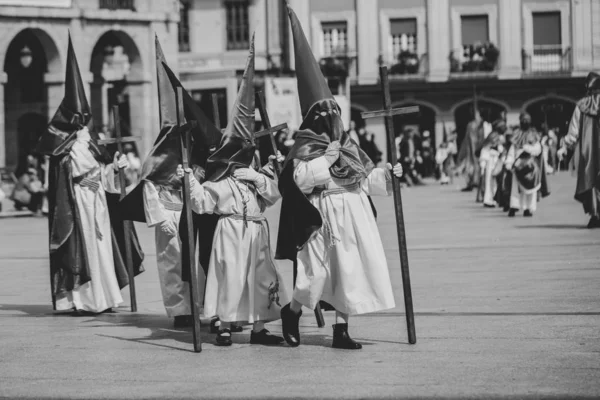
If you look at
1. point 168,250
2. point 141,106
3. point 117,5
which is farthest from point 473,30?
point 168,250

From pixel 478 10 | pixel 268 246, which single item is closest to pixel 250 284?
pixel 268 246

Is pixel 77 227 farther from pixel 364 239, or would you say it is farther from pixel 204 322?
pixel 364 239

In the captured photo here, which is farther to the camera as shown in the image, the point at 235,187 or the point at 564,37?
the point at 564,37

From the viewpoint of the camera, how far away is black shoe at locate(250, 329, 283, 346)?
33.1ft

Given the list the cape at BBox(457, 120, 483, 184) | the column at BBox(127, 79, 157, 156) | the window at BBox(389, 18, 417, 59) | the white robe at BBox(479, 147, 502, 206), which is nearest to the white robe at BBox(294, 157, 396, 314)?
the white robe at BBox(479, 147, 502, 206)

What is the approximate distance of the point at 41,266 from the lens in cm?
1712

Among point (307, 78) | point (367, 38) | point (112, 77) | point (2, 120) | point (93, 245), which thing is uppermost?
point (367, 38)

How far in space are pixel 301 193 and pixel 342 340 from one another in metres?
1.12

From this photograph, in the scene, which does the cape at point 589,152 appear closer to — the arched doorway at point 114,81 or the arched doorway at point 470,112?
the arched doorway at point 114,81

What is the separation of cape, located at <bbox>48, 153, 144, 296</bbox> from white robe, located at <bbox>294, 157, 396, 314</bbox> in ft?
10.7

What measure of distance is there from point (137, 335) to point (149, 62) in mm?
29533

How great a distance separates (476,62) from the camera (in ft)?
180

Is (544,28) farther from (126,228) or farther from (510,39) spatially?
(126,228)

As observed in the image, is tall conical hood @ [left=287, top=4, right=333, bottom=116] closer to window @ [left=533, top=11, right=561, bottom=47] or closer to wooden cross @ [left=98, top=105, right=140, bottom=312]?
wooden cross @ [left=98, top=105, right=140, bottom=312]
